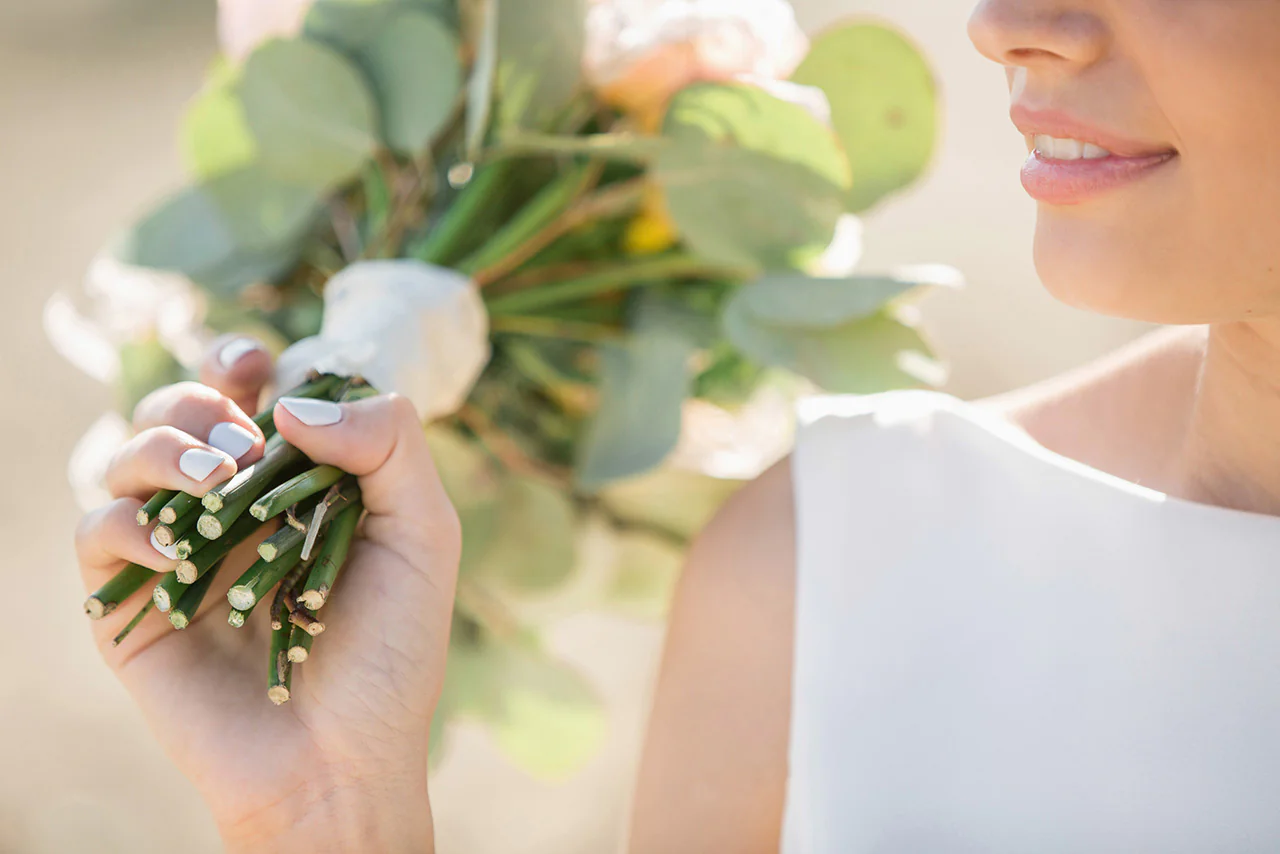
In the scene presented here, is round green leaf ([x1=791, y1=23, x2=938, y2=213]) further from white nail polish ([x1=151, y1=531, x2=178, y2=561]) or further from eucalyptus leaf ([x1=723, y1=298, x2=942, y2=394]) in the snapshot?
white nail polish ([x1=151, y1=531, x2=178, y2=561])

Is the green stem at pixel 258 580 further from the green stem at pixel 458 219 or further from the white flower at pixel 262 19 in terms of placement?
the white flower at pixel 262 19

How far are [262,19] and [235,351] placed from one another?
314mm

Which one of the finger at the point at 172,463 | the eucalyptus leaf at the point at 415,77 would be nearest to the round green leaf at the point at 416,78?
the eucalyptus leaf at the point at 415,77

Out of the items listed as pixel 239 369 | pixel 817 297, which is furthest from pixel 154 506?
pixel 817 297

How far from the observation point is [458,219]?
730mm

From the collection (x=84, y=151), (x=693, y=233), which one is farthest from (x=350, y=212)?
(x=84, y=151)

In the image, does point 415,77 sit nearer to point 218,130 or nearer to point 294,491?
point 218,130

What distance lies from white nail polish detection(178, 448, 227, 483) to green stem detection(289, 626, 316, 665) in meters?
0.08

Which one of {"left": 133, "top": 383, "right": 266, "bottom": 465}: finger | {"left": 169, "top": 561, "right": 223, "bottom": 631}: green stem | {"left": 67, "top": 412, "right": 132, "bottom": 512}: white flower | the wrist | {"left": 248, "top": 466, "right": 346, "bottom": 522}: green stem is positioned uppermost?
{"left": 133, "top": 383, "right": 266, "bottom": 465}: finger

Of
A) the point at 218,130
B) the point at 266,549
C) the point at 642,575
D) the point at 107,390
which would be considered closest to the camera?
the point at 266,549

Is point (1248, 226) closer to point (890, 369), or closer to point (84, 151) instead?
point (890, 369)

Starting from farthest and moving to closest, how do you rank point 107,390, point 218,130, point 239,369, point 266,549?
1. point 107,390
2. point 218,130
3. point 239,369
4. point 266,549

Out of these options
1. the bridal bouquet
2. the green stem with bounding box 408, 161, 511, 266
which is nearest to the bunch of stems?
the bridal bouquet

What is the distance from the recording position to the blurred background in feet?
4.27
